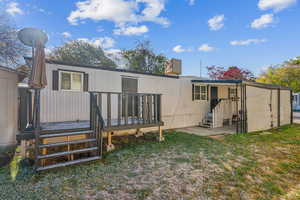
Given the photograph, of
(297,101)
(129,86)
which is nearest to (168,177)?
(129,86)

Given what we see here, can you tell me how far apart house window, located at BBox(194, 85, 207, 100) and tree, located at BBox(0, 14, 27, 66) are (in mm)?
11127

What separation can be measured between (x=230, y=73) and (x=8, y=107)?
78.0 ft

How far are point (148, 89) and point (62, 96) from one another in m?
3.50

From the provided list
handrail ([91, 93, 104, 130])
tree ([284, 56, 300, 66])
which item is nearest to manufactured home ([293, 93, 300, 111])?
tree ([284, 56, 300, 66])

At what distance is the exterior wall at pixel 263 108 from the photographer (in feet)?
24.2

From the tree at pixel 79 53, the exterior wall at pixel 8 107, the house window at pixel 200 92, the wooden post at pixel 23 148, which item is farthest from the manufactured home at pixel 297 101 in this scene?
the exterior wall at pixel 8 107

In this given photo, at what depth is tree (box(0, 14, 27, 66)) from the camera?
922 centimetres

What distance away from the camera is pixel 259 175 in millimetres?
3084

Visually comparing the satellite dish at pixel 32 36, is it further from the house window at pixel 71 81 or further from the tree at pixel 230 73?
the tree at pixel 230 73

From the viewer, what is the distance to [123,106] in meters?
6.32

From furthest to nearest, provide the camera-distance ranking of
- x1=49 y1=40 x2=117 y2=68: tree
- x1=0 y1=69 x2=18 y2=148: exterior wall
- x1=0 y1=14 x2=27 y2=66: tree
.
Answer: x1=49 y1=40 x2=117 y2=68: tree
x1=0 y1=14 x2=27 y2=66: tree
x1=0 y1=69 x2=18 y2=148: exterior wall

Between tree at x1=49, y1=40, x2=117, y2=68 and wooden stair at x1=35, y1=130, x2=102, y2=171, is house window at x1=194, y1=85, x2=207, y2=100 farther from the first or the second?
tree at x1=49, y1=40, x2=117, y2=68

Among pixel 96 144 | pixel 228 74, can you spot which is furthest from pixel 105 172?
pixel 228 74

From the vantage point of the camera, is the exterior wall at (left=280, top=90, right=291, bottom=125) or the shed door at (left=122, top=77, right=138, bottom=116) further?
the exterior wall at (left=280, top=90, right=291, bottom=125)
